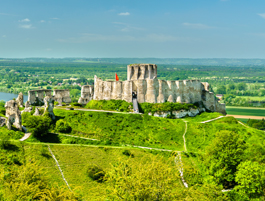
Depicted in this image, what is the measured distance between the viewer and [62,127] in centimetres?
5128

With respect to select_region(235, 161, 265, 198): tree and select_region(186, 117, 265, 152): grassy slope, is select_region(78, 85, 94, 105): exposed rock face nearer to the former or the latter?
select_region(186, 117, 265, 152): grassy slope

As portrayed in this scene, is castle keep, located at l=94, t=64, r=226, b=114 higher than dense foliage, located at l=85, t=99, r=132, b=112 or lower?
higher

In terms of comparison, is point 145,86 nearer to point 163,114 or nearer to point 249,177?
point 163,114

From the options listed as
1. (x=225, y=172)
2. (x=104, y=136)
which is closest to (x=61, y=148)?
(x=104, y=136)

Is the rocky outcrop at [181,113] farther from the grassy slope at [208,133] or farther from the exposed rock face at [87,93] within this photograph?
the exposed rock face at [87,93]

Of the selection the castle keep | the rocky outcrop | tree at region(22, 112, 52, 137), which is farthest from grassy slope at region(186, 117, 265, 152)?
tree at region(22, 112, 52, 137)

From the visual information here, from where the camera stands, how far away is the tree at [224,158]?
37.4 m

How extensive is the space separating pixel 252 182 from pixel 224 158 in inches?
223

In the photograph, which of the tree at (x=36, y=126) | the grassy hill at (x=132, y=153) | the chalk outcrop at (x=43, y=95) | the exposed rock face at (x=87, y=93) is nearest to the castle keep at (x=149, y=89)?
the exposed rock face at (x=87, y=93)

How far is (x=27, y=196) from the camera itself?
23344 mm

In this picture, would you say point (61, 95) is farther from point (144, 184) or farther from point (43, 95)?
point (144, 184)

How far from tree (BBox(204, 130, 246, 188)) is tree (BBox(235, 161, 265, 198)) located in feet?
9.05

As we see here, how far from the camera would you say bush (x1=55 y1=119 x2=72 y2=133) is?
51.1m

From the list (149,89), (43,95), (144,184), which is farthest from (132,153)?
(43,95)
